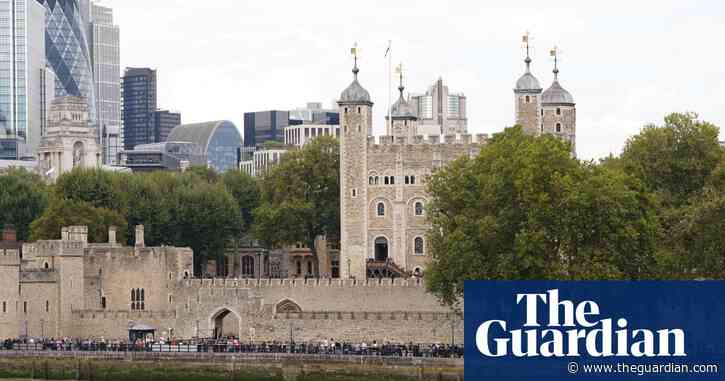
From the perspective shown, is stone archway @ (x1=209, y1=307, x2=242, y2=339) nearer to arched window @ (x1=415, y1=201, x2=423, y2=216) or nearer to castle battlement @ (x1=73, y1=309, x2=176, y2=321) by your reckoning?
castle battlement @ (x1=73, y1=309, x2=176, y2=321)

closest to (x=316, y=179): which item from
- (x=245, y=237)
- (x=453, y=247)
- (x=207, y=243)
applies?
(x=207, y=243)

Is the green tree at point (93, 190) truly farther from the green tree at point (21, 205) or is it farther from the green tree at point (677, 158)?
the green tree at point (677, 158)

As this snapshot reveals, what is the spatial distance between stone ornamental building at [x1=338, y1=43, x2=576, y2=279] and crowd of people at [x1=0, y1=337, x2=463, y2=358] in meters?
20.0

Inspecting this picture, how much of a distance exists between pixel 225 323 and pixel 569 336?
50.8 metres

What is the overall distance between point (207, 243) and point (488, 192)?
40.8 meters

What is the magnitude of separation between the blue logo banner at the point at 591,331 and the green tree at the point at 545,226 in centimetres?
3055

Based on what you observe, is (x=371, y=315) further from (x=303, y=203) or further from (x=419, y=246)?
(x=303, y=203)

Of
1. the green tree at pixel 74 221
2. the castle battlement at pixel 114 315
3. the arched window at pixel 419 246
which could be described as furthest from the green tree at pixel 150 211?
the castle battlement at pixel 114 315

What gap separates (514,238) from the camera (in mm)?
84562

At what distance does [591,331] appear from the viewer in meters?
49.3

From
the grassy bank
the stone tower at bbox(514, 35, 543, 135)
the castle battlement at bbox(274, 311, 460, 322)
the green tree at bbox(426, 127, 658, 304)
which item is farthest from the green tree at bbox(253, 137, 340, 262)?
the grassy bank

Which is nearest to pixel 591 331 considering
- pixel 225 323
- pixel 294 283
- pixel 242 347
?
pixel 242 347

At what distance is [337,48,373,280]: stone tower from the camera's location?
111 meters

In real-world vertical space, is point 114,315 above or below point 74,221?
below
